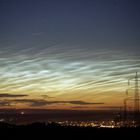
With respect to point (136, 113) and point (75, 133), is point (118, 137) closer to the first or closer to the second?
point (75, 133)

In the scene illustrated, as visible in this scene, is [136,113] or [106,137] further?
[136,113]

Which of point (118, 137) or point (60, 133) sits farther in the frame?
point (60, 133)

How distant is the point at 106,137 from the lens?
36.6m

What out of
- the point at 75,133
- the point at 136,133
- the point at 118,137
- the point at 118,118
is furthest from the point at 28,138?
the point at 118,118

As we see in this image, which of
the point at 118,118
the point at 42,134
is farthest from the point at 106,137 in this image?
the point at 118,118

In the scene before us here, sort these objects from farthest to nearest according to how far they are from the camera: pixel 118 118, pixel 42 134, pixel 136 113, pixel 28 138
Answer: pixel 118 118 < pixel 136 113 < pixel 42 134 < pixel 28 138

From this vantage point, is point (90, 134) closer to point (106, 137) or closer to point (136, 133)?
point (106, 137)

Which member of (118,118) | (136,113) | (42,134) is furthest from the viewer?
(118,118)

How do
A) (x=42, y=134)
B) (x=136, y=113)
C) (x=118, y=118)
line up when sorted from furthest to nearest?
(x=118, y=118) < (x=136, y=113) < (x=42, y=134)

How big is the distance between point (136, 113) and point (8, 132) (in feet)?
96.7

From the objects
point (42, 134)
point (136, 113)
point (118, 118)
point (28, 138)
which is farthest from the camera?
point (118, 118)

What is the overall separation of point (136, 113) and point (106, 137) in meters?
26.2

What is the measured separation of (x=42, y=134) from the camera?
125 ft

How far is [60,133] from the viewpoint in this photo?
39375mm
